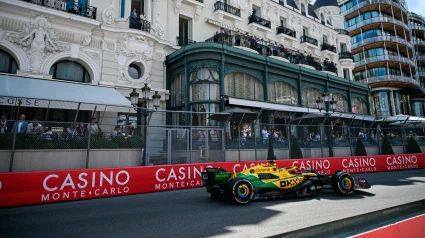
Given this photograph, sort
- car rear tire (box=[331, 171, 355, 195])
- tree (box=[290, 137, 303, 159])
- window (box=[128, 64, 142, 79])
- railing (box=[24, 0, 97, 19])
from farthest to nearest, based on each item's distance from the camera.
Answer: window (box=[128, 64, 142, 79])
railing (box=[24, 0, 97, 19])
tree (box=[290, 137, 303, 159])
car rear tire (box=[331, 171, 355, 195])

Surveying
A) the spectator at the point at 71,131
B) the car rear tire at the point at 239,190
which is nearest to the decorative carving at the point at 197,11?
the spectator at the point at 71,131

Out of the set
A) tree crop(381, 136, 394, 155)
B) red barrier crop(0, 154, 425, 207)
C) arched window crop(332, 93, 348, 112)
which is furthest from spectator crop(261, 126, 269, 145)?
arched window crop(332, 93, 348, 112)

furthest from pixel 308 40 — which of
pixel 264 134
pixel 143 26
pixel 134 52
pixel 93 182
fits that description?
pixel 93 182

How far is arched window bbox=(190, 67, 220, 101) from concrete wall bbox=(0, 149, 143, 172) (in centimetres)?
672

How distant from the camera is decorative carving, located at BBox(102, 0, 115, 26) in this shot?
55.7ft

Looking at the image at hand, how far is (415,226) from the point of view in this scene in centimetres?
330

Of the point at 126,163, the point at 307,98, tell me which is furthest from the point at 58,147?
the point at 307,98

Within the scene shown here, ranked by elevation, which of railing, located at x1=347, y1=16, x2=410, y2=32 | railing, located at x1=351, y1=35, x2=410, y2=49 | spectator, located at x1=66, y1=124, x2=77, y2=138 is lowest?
spectator, located at x1=66, y1=124, x2=77, y2=138

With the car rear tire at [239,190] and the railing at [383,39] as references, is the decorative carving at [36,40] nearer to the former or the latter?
the car rear tire at [239,190]

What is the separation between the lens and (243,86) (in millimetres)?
18578

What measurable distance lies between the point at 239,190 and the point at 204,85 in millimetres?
10623

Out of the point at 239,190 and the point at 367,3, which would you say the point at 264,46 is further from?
the point at 367,3

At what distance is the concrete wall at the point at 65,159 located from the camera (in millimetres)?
8938

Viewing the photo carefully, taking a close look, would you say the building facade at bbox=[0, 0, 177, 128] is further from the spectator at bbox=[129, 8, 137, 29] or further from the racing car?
the racing car
